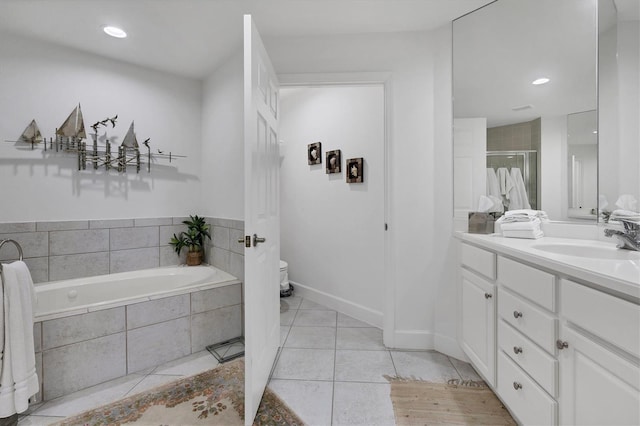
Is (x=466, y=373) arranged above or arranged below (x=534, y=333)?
below

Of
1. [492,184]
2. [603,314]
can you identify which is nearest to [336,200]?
[492,184]

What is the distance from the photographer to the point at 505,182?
1846 mm

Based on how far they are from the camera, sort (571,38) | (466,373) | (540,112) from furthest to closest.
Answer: (466,373)
(540,112)
(571,38)

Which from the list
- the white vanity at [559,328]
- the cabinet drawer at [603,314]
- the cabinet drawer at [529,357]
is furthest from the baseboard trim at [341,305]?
the cabinet drawer at [603,314]

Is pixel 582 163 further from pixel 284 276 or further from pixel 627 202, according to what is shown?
pixel 284 276

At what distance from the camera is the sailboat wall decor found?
2.18 metres

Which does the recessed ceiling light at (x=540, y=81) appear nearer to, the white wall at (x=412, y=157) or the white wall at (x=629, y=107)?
the white wall at (x=629, y=107)

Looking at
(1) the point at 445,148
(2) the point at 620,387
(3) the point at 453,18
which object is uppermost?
(3) the point at 453,18

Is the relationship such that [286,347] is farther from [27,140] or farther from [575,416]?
[27,140]

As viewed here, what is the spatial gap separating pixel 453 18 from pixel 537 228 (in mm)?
1543

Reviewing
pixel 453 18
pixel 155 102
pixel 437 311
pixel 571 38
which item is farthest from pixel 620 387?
pixel 155 102

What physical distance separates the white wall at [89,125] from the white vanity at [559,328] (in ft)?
9.23

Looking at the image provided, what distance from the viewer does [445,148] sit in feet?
6.68

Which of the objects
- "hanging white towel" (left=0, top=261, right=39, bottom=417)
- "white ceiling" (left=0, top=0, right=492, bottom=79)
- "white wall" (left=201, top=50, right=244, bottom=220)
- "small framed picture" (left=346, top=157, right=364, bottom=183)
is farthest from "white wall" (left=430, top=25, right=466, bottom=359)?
"hanging white towel" (left=0, top=261, right=39, bottom=417)
